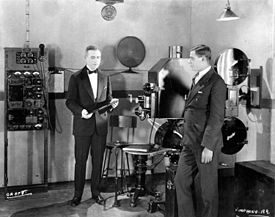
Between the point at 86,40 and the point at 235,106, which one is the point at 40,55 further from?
the point at 235,106

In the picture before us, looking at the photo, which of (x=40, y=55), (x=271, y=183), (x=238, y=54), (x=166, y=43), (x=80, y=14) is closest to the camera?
(x=271, y=183)

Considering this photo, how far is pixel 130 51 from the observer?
533 cm

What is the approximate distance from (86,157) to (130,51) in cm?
166

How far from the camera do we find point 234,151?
4.45 metres

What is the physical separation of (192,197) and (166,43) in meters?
2.67

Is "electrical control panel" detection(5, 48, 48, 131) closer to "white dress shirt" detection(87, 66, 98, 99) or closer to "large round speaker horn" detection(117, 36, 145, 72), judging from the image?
"white dress shirt" detection(87, 66, 98, 99)

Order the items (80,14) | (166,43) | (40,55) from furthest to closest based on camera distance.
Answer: (166,43)
(80,14)
(40,55)

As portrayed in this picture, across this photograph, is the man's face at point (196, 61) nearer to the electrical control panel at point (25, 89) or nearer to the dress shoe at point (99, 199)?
the dress shoe at point (99, 199)

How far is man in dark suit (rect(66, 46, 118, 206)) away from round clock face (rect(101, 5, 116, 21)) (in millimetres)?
1035

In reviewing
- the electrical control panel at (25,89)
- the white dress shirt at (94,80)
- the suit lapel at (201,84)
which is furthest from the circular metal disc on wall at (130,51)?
the suit lapel at (201,84)

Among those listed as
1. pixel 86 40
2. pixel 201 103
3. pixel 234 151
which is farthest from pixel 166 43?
pixel 201 103

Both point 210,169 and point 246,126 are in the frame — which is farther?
point 246,126

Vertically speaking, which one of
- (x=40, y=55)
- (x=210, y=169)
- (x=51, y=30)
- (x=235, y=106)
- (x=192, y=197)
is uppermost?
(x=51, y=30)

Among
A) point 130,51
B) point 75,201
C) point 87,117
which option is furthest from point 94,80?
point 75,201
